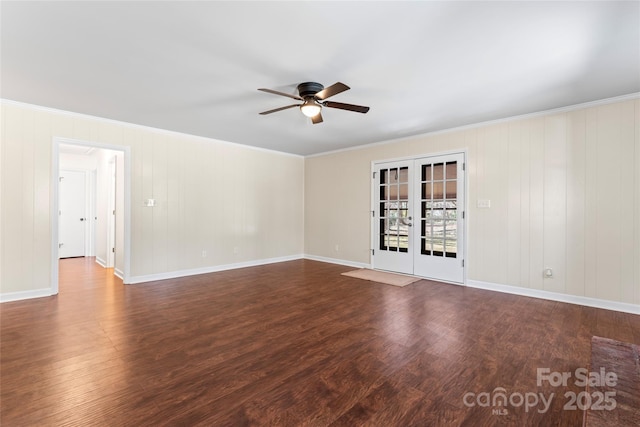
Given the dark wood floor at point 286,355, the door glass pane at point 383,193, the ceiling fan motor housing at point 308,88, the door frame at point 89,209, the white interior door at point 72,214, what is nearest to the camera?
the dark wood floor at point 286,355


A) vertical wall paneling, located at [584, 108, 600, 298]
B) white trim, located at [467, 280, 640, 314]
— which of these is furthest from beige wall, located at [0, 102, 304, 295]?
vertical wall paneling, located at [584, 108, 600, 298]

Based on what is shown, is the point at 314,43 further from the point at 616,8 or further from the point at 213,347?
the point at 213,347

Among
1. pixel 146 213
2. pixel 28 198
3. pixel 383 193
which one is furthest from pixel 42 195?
pixel 383 193

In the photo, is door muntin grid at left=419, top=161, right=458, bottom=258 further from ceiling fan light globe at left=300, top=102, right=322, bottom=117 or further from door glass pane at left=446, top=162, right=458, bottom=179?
ceiling fan light globe at left=300, top=102, right=322, bottom=117

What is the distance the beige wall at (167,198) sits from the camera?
3.87 meters

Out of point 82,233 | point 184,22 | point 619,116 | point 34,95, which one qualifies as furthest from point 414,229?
point 82,233

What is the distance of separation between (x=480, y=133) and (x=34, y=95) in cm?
627

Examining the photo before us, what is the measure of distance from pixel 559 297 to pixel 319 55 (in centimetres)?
444

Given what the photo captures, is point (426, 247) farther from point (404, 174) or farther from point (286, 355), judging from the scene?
point (286, 355)

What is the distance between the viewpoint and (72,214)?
7488mm

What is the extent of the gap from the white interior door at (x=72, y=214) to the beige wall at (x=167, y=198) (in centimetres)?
419

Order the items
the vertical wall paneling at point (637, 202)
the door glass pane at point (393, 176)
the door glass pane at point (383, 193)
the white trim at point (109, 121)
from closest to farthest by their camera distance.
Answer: the vertical wall paneling at point (637, 202)
the white trim at point (109, 121)
the door glass pane at point (393, 176)
the door glass pane at point (383, 193)

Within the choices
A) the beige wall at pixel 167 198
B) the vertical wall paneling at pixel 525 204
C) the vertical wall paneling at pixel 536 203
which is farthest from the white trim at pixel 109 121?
the vertical wall paneling at pixel 536 203

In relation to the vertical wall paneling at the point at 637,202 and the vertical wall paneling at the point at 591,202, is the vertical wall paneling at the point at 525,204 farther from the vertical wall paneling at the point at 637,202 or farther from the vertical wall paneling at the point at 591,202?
the vertical wall paneling at the point at 637,202
